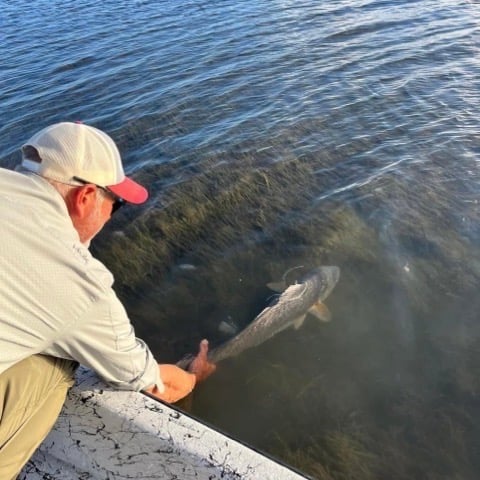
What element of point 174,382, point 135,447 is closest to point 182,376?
point 174,382

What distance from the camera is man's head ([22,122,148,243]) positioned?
282 centimetres

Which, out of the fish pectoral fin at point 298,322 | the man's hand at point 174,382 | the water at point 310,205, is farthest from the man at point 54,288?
the fish pectoral fin at point 298,322

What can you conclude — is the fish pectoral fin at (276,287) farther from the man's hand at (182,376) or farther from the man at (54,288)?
the man at (54,288)

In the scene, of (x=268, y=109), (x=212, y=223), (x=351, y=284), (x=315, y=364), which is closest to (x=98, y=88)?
(x=268, y=109)

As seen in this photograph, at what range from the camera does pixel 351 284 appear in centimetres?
598

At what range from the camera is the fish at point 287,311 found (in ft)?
17.4

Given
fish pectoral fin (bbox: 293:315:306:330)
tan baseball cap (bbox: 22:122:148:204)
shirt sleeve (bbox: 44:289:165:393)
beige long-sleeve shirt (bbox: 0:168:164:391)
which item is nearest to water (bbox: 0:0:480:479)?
fish pectoral fin (bbox: 293:315:306:330)

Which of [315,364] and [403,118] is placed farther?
[403,118]

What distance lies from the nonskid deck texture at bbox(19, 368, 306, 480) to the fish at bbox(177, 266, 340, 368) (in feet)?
6.01

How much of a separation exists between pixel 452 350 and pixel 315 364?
128cm

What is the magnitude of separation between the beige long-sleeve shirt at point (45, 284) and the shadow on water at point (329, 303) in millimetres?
2267

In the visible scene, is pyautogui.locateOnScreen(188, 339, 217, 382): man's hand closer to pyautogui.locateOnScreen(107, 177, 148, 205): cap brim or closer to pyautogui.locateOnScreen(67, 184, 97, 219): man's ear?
pyautogui.locateOnScreen(107, 177, 148, 205): cap brim

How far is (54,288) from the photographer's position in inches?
101

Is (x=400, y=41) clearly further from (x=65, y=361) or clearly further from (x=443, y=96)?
(x=65, y=361)
